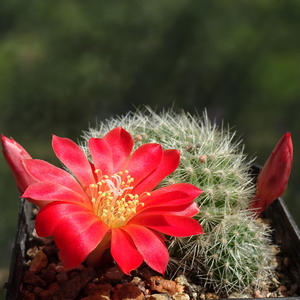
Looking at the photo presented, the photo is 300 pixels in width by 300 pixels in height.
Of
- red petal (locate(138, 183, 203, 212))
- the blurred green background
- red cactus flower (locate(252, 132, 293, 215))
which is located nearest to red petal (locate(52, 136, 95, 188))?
red petal (locate(138, 183, 203, 212))

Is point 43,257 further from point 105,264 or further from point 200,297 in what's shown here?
point 200,297

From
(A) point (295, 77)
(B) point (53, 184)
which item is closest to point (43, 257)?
(B) point (53, 184)

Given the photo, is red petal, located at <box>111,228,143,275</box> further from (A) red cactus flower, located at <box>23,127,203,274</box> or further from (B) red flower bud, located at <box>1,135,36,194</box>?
(B) red flower bud, located at <box>1,135,36,194</box>

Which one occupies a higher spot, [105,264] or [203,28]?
[203,28]

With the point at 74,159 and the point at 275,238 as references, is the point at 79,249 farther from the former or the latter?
the point at 275,238

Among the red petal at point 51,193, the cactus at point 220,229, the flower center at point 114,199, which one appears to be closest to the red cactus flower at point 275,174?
the cactus at point 220,229

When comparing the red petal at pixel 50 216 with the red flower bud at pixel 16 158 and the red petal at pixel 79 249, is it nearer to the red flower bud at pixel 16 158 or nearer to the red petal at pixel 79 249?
the red petal at pixel 79 249

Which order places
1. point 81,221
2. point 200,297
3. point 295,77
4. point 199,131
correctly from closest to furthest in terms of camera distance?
1. point 81,221
2. point 200,297
3. point 199,131
4. point 295,77
